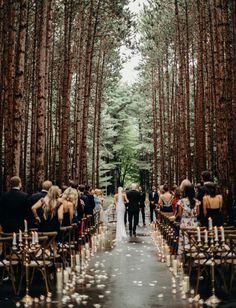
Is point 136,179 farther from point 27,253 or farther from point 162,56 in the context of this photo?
point 27,253

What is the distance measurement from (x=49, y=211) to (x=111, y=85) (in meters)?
38.0

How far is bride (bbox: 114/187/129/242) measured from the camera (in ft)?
62.6

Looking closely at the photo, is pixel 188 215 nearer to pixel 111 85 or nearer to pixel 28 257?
pixel 28 257

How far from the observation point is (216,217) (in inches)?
406

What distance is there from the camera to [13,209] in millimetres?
9258

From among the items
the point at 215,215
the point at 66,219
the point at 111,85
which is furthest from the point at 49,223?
the point at 111,85

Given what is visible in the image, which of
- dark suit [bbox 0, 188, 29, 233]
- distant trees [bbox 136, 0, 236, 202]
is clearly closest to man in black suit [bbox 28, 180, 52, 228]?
dark suit [bbox 0, 188, 29, 233]

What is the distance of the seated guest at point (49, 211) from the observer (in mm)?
9719

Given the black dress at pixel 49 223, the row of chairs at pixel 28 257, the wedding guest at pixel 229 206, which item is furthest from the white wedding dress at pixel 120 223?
the black dress at pixel 49 223

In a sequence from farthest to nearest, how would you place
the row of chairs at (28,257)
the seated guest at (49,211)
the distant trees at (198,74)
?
1. the distant trees at (198,74)
2. the seated guest at (49,211)
3. the row of chairs at (28,257)

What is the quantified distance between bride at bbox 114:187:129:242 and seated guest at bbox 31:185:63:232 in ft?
29.4

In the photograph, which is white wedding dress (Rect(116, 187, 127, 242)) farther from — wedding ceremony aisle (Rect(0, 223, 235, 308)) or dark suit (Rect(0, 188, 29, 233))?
dark suit (Rect(0, 188, 29, 233))

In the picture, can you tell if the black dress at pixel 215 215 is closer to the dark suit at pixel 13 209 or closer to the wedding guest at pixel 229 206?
the wedding guest at pixel 229 206

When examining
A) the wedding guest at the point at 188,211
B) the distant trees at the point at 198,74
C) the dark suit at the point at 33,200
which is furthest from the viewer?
the distant trees at the point at 198,74
